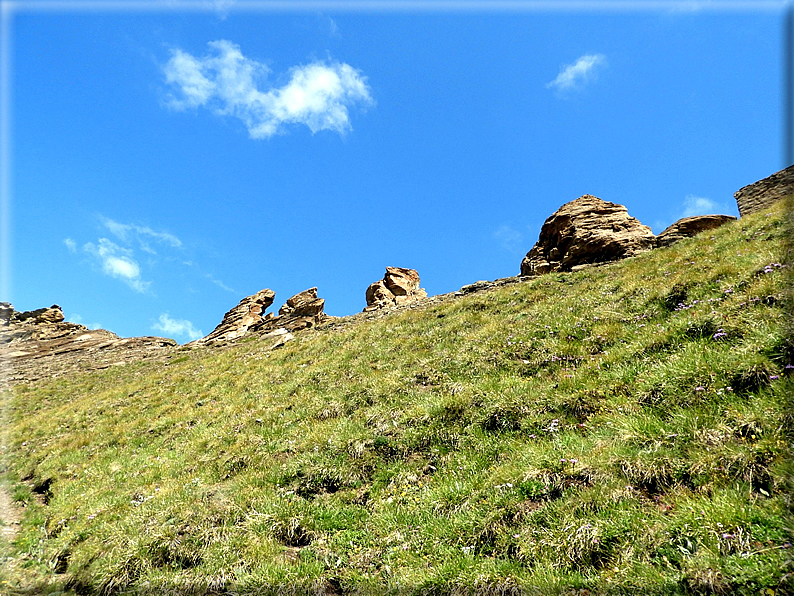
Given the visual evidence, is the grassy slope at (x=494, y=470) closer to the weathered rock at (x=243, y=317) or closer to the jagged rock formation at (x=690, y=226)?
the jagged rock formation at (x=690, y=226)

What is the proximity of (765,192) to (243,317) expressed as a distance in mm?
68076

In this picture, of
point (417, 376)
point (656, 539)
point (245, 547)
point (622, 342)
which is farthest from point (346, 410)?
point (656, 539)

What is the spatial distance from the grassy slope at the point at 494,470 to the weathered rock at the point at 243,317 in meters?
43.5

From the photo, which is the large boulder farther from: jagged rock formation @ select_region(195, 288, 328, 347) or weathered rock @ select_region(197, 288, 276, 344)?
weathered rock @ select_region(197, 288, 276, 344)

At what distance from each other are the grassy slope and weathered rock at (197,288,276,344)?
43.5m

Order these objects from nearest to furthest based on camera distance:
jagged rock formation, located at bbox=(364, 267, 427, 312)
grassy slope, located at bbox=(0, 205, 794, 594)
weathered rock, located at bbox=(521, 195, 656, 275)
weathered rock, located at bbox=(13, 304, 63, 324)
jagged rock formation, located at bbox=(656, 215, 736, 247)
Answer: grassy slope, located at bbox=(0, 205, 794, 594) < jagged rock formation, located at bbox=(656, 215, 736, 247) < weathered rock, located at bbox=(521, 195, 656, 275) < jagged rock formation, located at bbox=(364, 267, 427, 312) < weathered rock, located at bbox=(13, 304, 63, 324)

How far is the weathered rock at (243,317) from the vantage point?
203 feet

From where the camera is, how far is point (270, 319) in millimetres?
61312

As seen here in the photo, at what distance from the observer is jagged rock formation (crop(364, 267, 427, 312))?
228ft

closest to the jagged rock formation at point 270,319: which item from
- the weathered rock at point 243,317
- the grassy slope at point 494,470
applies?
the weathered rock at point 243,317

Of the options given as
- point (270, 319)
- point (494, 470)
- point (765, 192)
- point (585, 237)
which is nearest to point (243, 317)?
point (270, 319)

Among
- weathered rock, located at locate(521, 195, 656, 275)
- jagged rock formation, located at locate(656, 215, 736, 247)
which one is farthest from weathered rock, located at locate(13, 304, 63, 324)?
jagged rock formation, located at locate(656, 215, 736, 247)

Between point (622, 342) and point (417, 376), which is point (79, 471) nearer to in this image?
point (417, 376)

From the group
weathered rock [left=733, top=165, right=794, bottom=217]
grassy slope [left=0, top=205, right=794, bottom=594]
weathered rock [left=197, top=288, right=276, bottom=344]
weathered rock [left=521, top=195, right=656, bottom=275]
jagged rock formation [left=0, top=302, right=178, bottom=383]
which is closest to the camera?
grassy slope [left=0, top=205, right=794, bottom=594]
